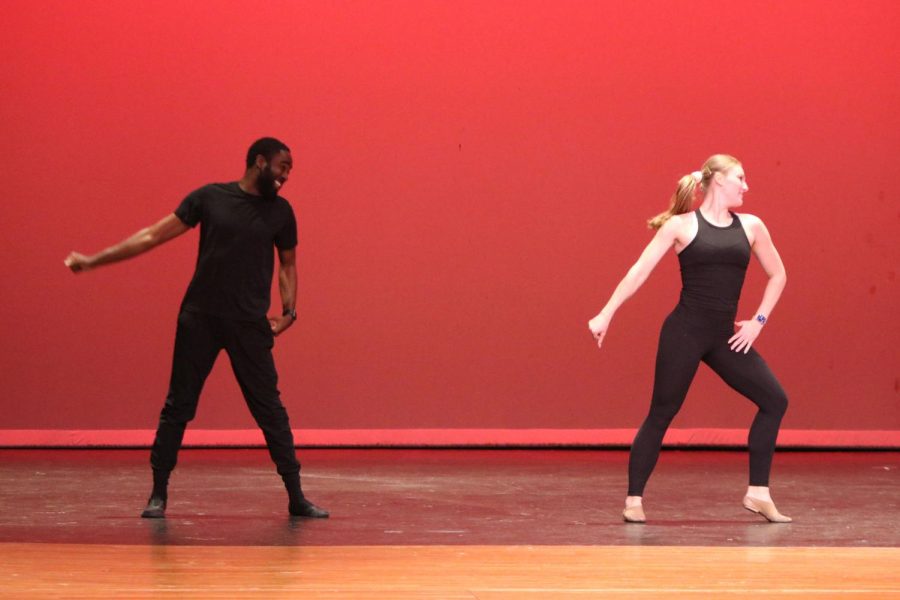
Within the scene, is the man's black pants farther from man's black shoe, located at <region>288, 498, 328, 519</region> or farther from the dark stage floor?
the dark stage floor

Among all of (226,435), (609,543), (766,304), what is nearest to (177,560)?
(609,543)

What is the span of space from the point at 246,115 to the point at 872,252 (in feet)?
10.9

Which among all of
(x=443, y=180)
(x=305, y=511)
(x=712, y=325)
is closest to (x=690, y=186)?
(x=712, y=325)

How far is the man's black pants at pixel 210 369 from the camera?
4.29 meters

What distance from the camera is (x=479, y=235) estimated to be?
7078 mm

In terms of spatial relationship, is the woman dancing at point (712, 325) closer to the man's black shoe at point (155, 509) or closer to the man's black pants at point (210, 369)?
the man's black pants at point (210, 369)

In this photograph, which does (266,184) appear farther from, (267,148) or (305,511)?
(305,511)

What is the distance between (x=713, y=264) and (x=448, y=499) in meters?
1.36

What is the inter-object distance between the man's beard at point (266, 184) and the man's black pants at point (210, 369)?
0.40 m

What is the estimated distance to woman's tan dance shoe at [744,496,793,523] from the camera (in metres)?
4.37

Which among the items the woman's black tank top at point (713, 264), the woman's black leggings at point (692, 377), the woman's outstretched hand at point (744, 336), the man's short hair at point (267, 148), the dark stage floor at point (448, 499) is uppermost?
the man's short hair at point (267, 148)

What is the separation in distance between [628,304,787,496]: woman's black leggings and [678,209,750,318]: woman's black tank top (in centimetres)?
4

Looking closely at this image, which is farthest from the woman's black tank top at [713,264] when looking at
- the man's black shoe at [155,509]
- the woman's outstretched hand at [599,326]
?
the man's black shoe at [155,509]

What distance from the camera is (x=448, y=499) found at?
197 inches
